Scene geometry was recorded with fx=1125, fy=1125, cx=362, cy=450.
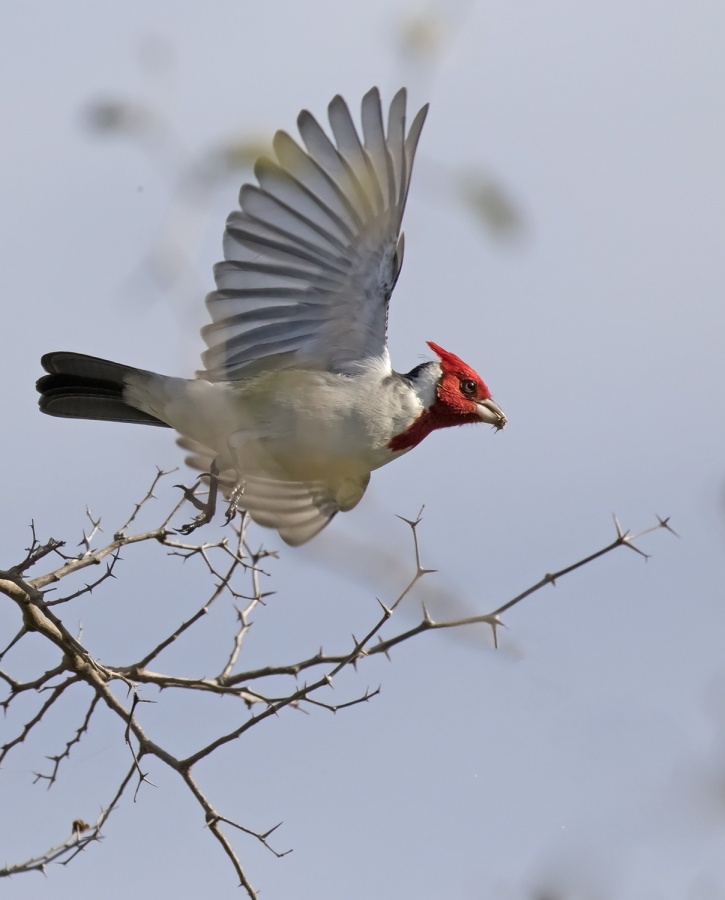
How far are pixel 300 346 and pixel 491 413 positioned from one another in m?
1.23

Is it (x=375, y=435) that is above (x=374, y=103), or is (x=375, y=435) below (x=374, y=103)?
below

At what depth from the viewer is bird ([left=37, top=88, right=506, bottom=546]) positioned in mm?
4461

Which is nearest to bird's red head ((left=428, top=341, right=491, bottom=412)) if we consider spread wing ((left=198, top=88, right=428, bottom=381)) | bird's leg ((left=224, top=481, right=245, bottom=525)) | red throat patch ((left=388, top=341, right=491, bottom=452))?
red throat patch ((left=388, top=341, right=491, bottom=452))

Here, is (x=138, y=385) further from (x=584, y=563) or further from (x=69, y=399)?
(x=584, y=563)

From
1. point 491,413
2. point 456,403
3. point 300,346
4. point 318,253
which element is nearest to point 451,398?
point 456,403

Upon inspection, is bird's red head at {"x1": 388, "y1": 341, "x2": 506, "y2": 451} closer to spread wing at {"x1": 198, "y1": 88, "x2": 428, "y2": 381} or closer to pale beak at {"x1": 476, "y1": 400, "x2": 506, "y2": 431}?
pale beak at {"x1": 476, "y1": 400, "x2": 506, "y2": 431}

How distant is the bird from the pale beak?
0.52m

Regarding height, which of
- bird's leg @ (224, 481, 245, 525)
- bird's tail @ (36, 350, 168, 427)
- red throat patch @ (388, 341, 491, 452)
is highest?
bird's tail @ (36, 350, 168, 427)

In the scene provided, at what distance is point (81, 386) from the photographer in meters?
4.99

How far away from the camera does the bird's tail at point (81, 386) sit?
4.96 m

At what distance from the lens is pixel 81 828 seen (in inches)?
135

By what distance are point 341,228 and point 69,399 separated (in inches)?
57.1

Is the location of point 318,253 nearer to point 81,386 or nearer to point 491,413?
point 81,386

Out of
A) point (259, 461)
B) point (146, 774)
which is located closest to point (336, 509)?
point (259, 461)
